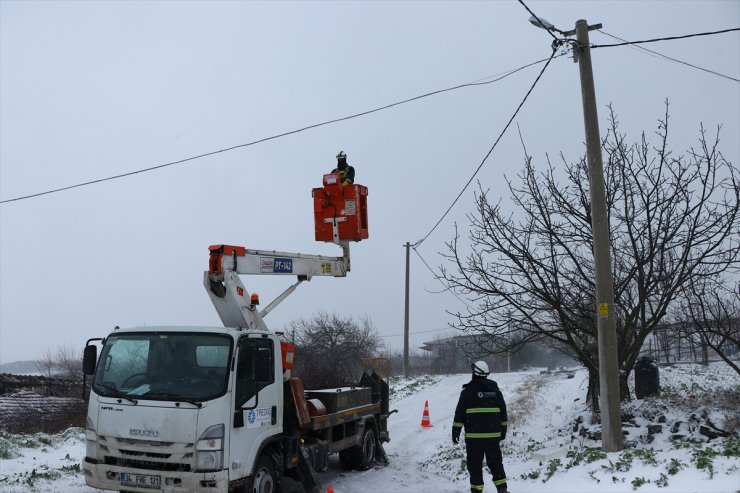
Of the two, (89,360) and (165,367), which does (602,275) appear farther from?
(89,360)

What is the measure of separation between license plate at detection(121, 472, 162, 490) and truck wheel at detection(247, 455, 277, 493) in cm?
106

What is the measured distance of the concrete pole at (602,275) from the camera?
334 inches

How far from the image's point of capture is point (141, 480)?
6.29m

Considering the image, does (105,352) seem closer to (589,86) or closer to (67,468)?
(67,468)

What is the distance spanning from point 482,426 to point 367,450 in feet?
12.4

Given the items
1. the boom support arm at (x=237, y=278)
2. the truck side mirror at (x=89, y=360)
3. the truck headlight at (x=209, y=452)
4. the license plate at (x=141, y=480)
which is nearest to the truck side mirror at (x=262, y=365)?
the truck headlight at (x=209, y=452)

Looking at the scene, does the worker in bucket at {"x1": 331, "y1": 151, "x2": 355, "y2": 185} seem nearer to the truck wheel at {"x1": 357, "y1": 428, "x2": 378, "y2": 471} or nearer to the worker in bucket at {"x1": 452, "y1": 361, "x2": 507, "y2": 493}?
the worker in bucket at {"x1": 452, "y1": 361, "x2": 507, "y2": 493}

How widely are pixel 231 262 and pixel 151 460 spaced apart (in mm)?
2511

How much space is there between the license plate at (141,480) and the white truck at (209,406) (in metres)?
0.01

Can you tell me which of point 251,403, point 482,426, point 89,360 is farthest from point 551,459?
point 89,360

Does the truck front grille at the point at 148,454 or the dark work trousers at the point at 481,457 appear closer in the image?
the truck front grille at the point at 148,454

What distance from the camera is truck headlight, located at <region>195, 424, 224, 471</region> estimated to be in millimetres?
6234

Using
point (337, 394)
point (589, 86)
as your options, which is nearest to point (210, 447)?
point (337, 394)

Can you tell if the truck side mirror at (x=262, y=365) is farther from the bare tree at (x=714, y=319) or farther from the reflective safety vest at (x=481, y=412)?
the bare tree at (x=714, y=319)
